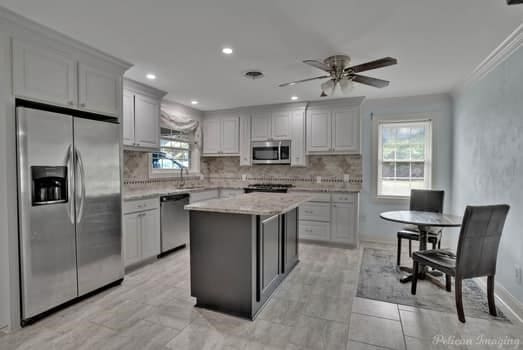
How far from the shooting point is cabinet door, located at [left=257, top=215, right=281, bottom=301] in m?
2.41

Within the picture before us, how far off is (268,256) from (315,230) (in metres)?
2.16

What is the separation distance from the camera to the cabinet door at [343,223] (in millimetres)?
4344

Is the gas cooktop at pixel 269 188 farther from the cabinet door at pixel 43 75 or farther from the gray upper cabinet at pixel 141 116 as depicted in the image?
the cabinet door at pixel 43 75

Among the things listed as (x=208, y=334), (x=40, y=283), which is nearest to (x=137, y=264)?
(x=40, y=283)

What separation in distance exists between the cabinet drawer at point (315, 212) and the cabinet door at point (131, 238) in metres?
2.55

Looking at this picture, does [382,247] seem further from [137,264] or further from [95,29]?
[95,29]

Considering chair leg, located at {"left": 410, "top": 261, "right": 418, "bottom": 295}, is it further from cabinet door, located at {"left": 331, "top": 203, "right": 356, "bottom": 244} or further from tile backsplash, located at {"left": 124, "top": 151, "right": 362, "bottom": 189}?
tile backsplash, located at {"left": 124, "top": 151, "right": 362, "bottom": 189}

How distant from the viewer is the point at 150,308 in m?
2.48

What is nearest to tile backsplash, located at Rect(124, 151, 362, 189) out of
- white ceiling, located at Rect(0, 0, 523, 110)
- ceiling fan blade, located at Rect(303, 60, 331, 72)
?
white ceiling, located at Rect(0, 0, 523, 110)

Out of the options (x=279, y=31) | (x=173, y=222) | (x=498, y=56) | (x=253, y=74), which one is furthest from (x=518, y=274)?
(x=173, y=222)

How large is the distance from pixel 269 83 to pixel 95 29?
81.5 inches

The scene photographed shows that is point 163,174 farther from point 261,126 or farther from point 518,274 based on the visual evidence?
point 518,274

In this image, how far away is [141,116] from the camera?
3.73 meters

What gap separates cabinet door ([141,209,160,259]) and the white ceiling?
5.90ft
